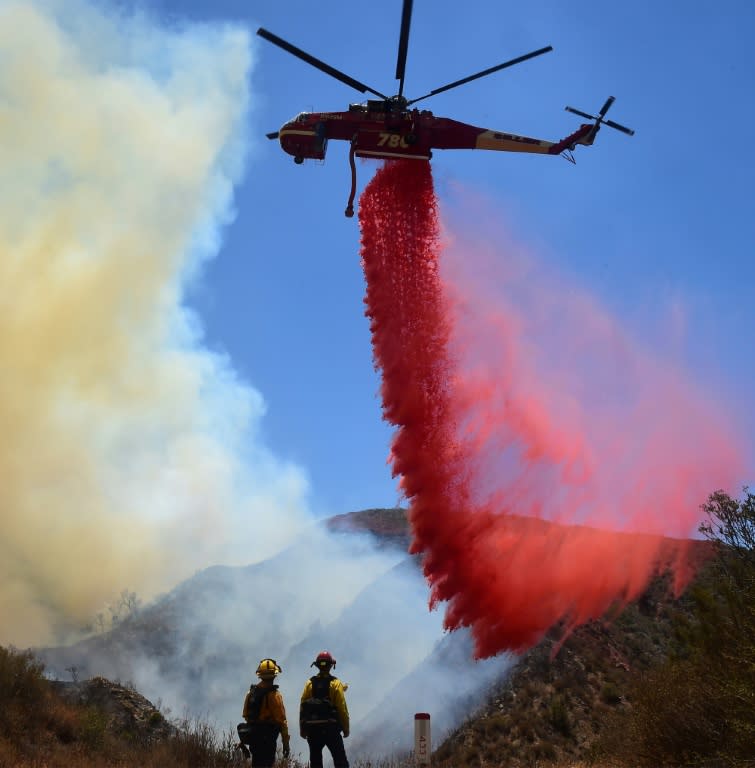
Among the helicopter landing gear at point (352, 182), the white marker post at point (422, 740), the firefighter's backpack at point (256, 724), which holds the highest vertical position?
the helicopter landing gear at point (352, 182)

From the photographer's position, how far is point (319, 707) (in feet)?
37.2

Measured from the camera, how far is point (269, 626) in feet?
180

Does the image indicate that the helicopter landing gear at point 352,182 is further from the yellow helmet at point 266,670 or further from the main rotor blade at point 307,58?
the yellow helmet at point 266,670

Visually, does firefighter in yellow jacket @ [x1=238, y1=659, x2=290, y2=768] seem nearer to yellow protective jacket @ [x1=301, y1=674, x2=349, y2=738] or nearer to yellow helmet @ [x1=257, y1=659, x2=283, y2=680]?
yellow helmet @ [x1=257, y1=659, x2=283, y2=680]

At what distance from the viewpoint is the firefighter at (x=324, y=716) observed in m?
11.2

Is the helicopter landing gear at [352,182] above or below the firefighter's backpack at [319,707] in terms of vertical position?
above

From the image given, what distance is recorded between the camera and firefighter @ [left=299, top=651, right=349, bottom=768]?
11.2m

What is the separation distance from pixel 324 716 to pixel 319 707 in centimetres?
15

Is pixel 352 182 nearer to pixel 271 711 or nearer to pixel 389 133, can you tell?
pixel 389 133

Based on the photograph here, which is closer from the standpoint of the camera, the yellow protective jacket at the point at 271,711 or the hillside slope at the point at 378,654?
the yellow protective jacket at the point at 271,711

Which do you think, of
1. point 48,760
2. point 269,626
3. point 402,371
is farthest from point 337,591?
point 48,760

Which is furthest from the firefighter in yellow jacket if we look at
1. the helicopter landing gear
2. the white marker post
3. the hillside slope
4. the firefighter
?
the helicopter landing gear

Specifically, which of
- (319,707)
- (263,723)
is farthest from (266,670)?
(319,707)

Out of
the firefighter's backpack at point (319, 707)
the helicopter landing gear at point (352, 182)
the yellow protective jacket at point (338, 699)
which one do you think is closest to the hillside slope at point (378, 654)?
the yellow protective jacket at point (338, 699)
